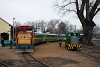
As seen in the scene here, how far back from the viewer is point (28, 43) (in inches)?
1325

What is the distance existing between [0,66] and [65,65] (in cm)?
514

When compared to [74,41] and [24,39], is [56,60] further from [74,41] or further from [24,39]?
[74,41]

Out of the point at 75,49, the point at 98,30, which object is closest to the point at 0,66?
the point at 75,49

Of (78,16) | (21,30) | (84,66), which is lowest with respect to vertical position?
(84,66)

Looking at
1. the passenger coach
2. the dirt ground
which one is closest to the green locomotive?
the passenger coach

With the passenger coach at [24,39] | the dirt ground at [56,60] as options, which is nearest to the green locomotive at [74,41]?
the passenger coach at [24,39]

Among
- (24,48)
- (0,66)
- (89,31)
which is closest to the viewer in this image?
(0,66)

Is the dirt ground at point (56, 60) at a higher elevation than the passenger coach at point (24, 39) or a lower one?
lower

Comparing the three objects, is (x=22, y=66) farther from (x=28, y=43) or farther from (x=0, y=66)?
(x=28, y=43)

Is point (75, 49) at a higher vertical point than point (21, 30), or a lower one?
lower

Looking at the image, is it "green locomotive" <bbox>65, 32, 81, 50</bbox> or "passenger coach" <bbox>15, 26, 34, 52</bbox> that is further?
"green locomotive" <bbox>65, 32, 81, 50</bbox>

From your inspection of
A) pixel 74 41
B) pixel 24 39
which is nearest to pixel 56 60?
pixel 24 39

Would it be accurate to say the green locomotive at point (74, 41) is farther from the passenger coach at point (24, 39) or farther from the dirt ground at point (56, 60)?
the dirt ground at point (56, 60)

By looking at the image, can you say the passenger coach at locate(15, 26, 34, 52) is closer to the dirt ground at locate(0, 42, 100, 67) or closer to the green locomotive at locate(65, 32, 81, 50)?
the dirt ground at locate(0, 42, 100, 67)
